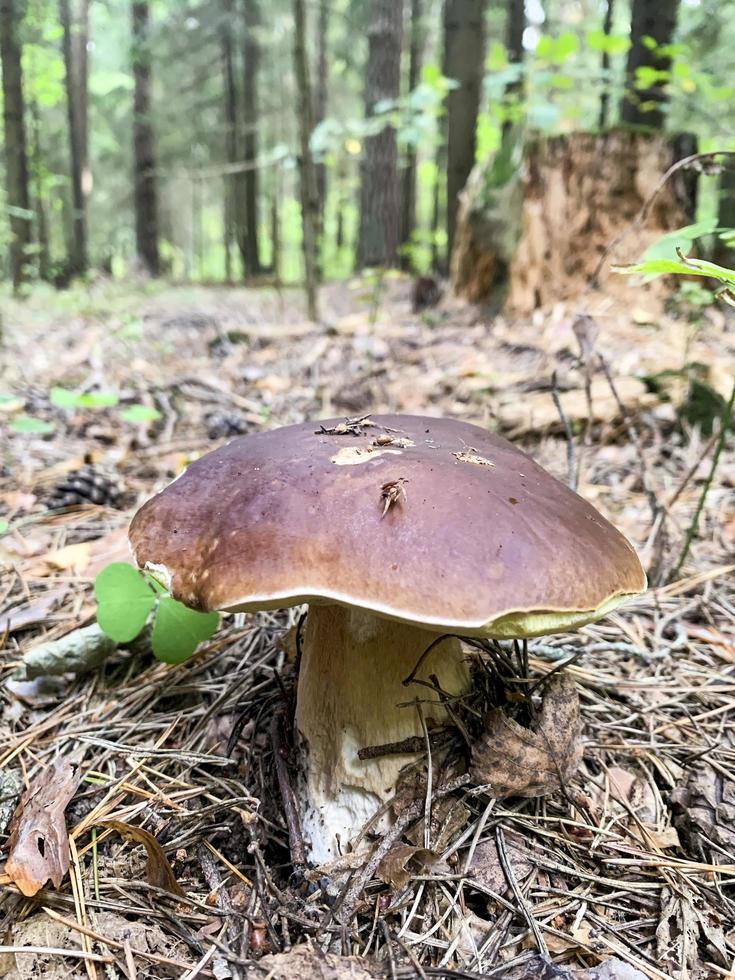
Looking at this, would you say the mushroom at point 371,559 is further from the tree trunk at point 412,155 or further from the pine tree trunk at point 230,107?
the pine tree trunk at point 230,107

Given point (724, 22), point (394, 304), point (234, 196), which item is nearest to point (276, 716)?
point (394, 304)

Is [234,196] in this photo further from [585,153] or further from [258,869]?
[258,869]

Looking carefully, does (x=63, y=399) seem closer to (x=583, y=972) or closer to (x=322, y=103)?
(x=583, y=972)

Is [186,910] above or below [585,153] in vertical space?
below

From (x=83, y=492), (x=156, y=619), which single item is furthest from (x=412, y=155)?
(x=156, y=619)

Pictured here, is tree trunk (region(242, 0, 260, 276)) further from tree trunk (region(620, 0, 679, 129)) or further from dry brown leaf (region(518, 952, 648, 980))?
dry brown leaf (region(518, 952, 648, 980))

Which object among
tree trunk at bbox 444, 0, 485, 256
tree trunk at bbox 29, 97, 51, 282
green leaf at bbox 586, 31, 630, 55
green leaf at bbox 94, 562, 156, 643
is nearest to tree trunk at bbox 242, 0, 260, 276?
tree trunk at bbox 29, 97, 51, 282
